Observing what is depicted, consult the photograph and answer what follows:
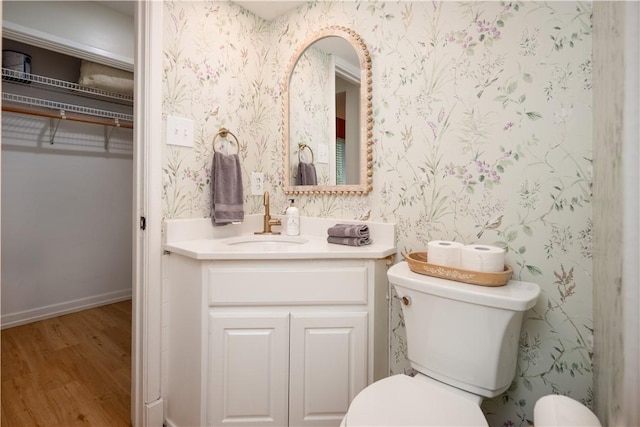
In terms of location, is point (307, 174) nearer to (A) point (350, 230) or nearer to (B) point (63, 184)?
(A) point (350, 230)

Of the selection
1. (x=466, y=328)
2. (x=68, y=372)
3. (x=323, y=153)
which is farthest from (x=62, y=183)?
(x=466, y=328)

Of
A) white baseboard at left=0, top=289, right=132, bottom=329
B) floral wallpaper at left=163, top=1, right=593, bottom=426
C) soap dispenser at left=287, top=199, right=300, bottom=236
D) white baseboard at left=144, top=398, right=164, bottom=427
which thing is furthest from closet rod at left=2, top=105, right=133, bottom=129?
white baseboard at left=144, top=398, right=164, bottom=427

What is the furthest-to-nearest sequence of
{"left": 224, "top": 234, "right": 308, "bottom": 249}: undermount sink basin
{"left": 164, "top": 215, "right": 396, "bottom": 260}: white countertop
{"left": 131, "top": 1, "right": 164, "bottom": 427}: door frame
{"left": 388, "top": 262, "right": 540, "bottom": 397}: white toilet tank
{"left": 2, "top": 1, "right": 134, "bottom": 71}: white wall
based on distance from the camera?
{"left": 2, "top": 1, "right": 134, "bottom": 71}: white wall, {"left": 224, "top": 234, "right": 308, "bottom": 249}: undermount sink basin, {"left": 131, "top": 1, "right": 164, "bottom": 427}: door frame, {"left": 164, "top": 215, "right": 396, "bottom": 260}: white countertop, {"left": 388, "top": 262, "right": 540, "bottom": 397}: white toilet tank

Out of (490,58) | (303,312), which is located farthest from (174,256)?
(490,58)

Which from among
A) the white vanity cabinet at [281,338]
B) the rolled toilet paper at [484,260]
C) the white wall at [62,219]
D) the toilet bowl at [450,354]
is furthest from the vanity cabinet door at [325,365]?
the white wall at [62,219]

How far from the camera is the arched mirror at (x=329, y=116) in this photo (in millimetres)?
1503

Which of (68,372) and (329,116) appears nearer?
(329,116)

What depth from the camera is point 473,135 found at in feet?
4.05

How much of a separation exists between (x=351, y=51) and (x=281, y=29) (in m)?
0.58

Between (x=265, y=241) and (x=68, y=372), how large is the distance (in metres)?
1.44

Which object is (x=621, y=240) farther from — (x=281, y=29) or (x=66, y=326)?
(x=66, y=326)

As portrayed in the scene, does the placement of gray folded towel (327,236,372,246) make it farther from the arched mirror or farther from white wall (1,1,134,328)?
white wall (1,1,134,328)

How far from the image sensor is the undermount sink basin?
161 cm

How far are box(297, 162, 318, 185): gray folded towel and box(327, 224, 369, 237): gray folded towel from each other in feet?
1.16
